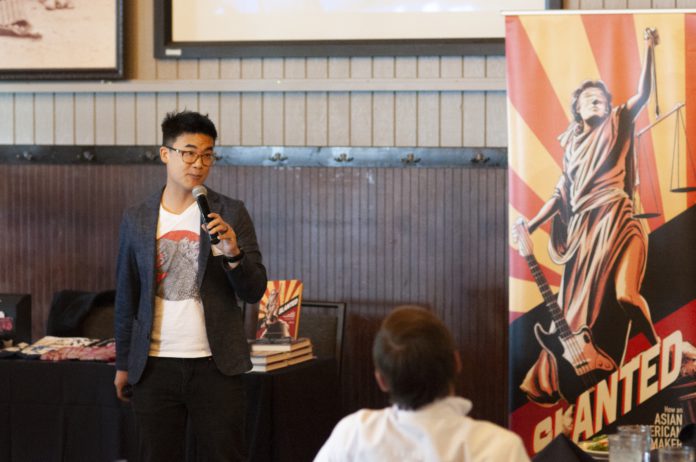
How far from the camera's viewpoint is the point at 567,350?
4.11 metres

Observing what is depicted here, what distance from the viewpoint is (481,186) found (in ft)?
15.9

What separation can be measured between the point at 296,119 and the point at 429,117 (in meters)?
0.66

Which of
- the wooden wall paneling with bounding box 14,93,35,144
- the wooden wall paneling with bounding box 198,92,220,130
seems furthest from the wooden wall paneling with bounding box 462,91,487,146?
the wooden wall paneling with bounding box 14,93,35,144

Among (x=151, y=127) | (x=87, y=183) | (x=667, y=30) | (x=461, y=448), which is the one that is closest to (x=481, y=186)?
(x=667, y=30)

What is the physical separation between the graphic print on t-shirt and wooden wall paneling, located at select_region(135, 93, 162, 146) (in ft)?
6.40

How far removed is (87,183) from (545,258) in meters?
2.42

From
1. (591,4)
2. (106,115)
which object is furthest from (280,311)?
(591,4)

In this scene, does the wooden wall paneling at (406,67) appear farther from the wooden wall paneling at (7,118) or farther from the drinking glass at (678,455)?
the drinking glass at (678,455)

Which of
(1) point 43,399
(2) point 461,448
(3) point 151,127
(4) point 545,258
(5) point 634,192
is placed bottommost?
(1) point 43,399

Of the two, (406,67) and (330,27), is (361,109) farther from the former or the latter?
(330,27)

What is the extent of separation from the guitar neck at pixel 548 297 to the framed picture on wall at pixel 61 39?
2.32 meters

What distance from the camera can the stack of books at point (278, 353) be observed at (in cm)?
400

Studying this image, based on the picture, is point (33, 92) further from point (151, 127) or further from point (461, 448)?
point (461, 448)

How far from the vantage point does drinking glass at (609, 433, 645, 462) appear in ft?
7.45
